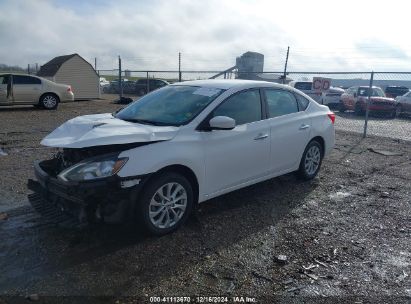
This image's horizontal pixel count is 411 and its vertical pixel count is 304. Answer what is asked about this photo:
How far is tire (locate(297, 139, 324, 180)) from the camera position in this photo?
6.07 meters

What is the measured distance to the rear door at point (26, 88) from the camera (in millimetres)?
16172

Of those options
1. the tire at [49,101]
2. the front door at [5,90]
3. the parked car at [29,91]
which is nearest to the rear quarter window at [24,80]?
the parked car at [29,91]

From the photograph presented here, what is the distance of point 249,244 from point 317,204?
5.56 feet

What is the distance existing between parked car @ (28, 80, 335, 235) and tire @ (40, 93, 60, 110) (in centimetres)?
1303

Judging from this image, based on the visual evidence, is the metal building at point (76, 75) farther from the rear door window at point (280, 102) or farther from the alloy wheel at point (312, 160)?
the rear door window at point (280, 102)

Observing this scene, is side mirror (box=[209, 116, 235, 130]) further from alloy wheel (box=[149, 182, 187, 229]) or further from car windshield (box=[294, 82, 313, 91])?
car windshield (box=[294, 82, 313, 91])

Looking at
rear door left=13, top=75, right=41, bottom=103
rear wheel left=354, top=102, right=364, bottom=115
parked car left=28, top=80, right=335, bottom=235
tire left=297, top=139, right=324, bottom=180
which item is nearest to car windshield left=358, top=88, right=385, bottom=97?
rear wheel left=354, top=102, right=364, bottom=115

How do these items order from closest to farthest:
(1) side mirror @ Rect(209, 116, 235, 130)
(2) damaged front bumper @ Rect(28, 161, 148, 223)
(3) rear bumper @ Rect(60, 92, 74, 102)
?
1. (2) damaged front bumper @ Rect(28, 161, 148, 223)
2. (1) side mirror @ Rect(209, 116, 235, 130)
3. (3) rear bumper @ Rect(60, 92, 74, 102)

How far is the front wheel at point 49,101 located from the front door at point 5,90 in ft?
4.11

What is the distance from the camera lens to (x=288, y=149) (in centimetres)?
553

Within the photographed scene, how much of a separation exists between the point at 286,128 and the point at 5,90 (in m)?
14.2

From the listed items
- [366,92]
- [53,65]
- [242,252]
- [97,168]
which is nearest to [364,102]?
[366,92]

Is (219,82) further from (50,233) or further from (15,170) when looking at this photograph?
(15,170)

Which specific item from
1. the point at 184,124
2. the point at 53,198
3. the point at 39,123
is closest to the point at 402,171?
the point at 184,124
